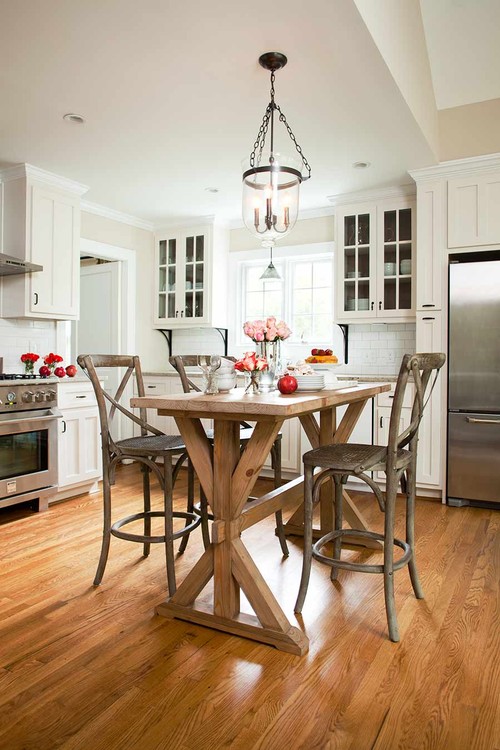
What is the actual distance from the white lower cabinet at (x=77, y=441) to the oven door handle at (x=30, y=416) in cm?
10

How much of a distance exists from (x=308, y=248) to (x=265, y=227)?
2.73 m

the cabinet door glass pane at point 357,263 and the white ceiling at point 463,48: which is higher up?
the white ceiling at point 463,48

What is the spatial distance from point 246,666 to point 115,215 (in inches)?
182

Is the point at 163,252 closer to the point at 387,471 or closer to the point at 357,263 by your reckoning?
the point at 357,263

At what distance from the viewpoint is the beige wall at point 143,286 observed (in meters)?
5.56

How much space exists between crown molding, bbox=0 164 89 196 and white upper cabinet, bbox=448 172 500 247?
9.97ft

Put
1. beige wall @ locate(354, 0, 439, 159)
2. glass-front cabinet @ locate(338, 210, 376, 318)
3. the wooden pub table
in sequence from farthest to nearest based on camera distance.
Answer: glass-front cabinet @ locate(338, 210, 376, 318)
beige wall @ locate(354, 0, 439, 159)
the wooden pub table

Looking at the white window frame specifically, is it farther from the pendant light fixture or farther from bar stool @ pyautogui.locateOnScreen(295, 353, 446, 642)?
bar stool @ pyautogui.locateOnScreen(295, 353, 446, 642)

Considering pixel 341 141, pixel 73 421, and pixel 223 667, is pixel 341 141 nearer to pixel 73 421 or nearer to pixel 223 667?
pixel 73 421

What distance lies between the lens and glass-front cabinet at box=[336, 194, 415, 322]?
15.0 feet

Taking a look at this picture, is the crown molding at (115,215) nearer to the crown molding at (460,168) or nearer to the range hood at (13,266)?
the range hood at (13,266)

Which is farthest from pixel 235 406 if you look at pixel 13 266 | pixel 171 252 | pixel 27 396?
pixel 171 252

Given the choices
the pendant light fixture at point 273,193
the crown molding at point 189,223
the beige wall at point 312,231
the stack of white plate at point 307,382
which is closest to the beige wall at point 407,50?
the pendant light fixture at point 273,193

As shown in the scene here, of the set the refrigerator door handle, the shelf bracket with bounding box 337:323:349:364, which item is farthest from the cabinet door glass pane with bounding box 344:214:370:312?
the refrigerator door handle
